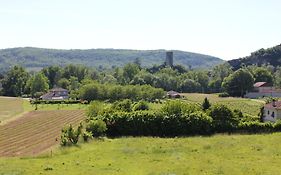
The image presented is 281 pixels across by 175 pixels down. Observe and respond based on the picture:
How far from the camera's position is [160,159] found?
35.3 meters

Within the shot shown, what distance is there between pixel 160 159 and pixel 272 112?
40.2 m

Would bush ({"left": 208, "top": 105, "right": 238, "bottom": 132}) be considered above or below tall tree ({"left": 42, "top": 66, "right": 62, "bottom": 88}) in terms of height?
below

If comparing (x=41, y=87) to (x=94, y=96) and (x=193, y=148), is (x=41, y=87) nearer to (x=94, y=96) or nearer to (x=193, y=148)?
(x=94, y=96)

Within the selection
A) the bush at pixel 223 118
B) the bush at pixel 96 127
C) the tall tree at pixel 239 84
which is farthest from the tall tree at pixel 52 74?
the bush at pixel 96 127

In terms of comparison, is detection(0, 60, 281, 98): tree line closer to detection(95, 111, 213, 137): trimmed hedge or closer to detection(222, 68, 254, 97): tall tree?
detection(222, 68, 254, 97): tall tree

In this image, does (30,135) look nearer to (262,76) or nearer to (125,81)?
(125,81)

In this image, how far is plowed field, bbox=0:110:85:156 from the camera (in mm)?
46250

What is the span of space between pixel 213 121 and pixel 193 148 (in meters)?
17.4

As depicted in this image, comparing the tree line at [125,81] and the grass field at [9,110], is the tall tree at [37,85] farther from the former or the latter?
the grass field at [9,110]

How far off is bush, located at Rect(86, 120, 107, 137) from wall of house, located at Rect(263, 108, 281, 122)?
96.4 ft

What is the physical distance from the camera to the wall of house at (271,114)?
6906 centimetres

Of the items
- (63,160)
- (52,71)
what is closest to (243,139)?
(63,160)

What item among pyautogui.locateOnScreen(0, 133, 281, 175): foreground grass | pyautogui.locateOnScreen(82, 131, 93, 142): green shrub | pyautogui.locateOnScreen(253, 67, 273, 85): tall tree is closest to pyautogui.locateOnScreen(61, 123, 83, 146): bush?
pyautogui.locateOnScreen(0, 133, 281, 175): foreground grass

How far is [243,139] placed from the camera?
49.2 m
